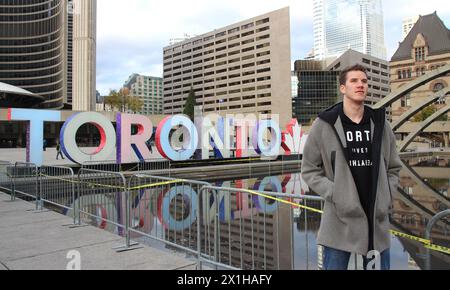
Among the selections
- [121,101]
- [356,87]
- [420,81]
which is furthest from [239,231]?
[121,101]

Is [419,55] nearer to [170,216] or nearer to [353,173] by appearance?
[170,216]

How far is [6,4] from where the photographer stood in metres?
116

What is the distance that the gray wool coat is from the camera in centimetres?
275

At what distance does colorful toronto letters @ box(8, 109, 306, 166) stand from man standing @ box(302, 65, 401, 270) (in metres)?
17.4

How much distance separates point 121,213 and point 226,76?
132837 mm

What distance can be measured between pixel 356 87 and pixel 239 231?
4537 mm

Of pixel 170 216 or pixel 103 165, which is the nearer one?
pixel 170 216

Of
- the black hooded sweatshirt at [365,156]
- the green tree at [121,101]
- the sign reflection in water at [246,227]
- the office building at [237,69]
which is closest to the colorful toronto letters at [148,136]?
the sign reflection in water at [246,227]

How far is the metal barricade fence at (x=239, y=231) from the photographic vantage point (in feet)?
16.4

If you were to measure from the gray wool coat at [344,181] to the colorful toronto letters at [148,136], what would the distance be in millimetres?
17397

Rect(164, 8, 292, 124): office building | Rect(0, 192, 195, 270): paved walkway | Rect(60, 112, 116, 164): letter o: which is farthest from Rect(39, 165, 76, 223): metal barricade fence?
Rect(164, 8, 292, 124): office building

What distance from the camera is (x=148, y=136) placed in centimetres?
2153

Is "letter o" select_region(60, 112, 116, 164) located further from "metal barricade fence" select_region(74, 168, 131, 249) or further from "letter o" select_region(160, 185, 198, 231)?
"letter o" select_region(160, 185, 198, 231)
